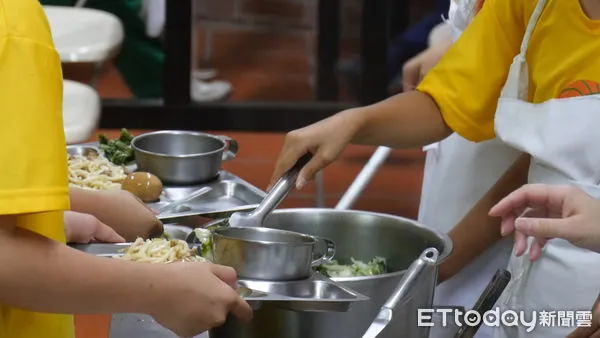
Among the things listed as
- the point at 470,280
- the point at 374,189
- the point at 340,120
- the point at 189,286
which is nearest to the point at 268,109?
the point at 374,189

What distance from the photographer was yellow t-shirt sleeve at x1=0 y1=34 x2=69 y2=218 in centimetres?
85

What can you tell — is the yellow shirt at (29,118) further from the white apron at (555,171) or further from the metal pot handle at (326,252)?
the white apron at (555,171)

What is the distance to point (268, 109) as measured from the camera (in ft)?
11.1

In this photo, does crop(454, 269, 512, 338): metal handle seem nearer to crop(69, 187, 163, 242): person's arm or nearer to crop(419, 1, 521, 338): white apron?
crop(69, 187, 163, 242): person's arm

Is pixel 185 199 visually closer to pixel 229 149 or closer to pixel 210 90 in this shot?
pixel 229 149

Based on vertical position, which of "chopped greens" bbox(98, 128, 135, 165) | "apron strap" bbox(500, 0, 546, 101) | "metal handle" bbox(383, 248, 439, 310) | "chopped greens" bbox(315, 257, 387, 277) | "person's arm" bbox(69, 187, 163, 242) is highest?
"apron strap" bbox(500, 0, 546, 101)

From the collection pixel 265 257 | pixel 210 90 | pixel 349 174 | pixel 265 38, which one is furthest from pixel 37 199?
pixel 265 38

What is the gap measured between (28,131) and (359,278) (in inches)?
16.2

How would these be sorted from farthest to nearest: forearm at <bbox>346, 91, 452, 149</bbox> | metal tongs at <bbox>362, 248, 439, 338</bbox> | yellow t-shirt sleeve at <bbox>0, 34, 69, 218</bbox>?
1. forearm at <bbox>346, 91, 452, 149</bbox>
2. metal tongs at <bbox>362, 248, 439, 338</bbox>
3. yellow t-shirt sleeve at <bbox>0, 34, 69, 218</bbox>

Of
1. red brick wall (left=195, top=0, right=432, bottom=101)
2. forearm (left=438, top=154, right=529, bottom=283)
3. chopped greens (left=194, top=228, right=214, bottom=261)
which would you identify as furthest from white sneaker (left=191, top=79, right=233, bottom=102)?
chopped greens (left=194, top=228, right=214, bottom=261)

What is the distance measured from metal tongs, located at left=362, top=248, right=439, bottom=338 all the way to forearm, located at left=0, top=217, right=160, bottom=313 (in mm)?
234

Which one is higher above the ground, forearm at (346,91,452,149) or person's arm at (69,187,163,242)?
forearm at (346,91,452,149)

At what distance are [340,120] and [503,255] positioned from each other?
52 centimetres

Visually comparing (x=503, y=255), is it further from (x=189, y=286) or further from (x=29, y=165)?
(x=29, y=165)
